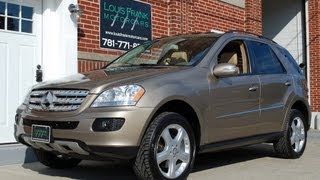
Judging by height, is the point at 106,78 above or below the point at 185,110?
above

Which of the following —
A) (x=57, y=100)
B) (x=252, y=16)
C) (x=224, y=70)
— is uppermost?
(x=252, y=16)

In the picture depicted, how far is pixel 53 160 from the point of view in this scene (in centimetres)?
676

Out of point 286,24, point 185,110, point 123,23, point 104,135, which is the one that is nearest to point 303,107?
point 185,110

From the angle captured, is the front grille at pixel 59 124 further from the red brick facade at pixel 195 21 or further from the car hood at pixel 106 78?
the red brick facade at pixel 195 21

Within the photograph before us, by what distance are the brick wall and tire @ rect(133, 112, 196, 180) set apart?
3883 mm

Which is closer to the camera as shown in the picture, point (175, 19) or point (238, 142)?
point (238, 142)

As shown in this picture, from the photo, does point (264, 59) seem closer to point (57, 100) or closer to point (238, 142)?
point (238, 142)

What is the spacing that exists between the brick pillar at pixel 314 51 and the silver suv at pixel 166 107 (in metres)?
9.29

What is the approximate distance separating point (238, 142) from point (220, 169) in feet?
1.64

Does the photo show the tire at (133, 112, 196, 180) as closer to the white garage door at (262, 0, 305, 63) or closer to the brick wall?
the brick wall

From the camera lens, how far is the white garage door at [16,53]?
8195mm

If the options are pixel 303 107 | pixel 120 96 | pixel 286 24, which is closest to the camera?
pixel 120 96

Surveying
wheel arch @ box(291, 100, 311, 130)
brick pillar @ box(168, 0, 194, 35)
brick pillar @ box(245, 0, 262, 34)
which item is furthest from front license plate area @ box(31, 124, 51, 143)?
brick pillar @ box(245, 0, 262, 34)

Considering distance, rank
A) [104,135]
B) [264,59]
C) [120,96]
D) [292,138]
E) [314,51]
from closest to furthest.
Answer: [104,135]
[120,96]
[264,59]
[292,138]
[314,51]
